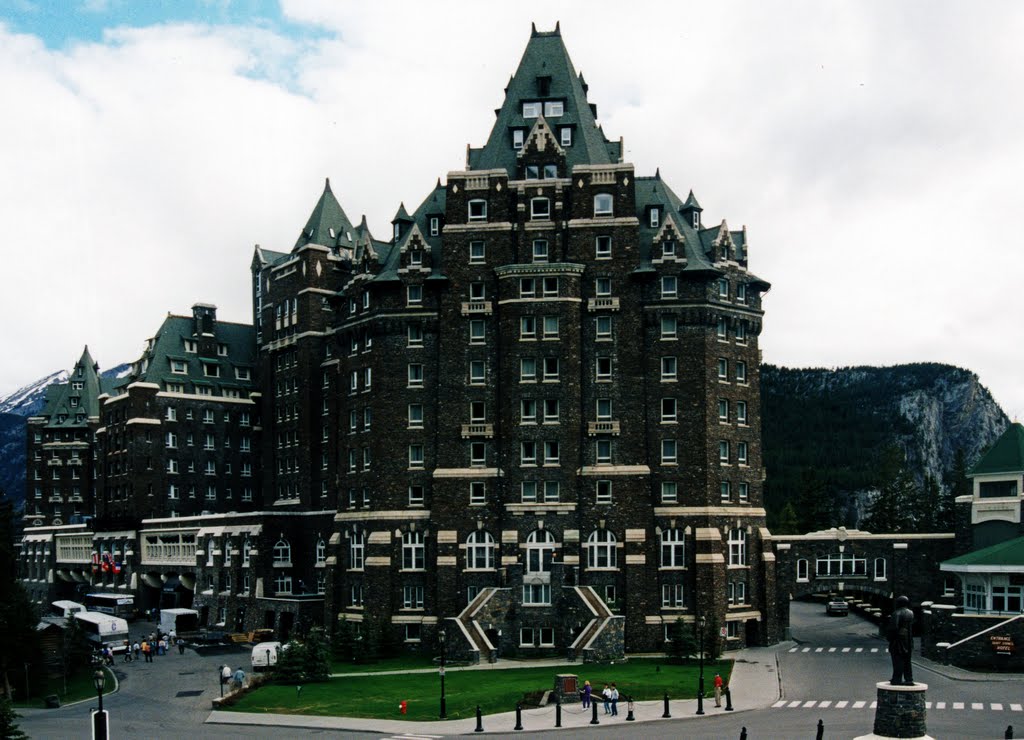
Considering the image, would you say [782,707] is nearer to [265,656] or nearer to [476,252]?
[265,656]

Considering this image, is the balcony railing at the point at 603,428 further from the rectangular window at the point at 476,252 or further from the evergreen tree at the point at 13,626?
the evergreen tree at the point at 13,626

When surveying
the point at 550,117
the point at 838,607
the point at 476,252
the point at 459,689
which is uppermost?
the point at 550,117

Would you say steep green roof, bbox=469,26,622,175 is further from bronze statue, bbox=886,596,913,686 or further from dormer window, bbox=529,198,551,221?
bronze statue, bbox=886,596,913,686

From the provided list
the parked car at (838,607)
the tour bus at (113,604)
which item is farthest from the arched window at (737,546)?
the tour bus at (113,604)

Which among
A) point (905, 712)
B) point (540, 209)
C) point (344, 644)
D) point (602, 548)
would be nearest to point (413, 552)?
point (344, 644)

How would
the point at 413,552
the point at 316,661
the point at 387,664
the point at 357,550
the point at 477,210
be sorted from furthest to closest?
the point at 357,550 < the point at 477,210 < the point at 413,552 < the point at 387,664 < the point at 316,661

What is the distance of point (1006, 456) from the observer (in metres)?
85.9

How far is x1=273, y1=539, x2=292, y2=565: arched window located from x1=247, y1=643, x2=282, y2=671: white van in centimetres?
2264

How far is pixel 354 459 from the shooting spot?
313 ft

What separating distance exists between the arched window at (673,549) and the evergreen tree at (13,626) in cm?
4357

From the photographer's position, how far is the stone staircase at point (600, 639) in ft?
261

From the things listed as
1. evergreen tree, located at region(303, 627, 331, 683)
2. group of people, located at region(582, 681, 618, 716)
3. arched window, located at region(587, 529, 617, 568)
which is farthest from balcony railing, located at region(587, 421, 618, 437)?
group of people, located at region(582, 681, 618, 716)

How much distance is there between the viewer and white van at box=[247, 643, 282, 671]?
8138 centimetres

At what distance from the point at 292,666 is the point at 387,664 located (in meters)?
10.2
